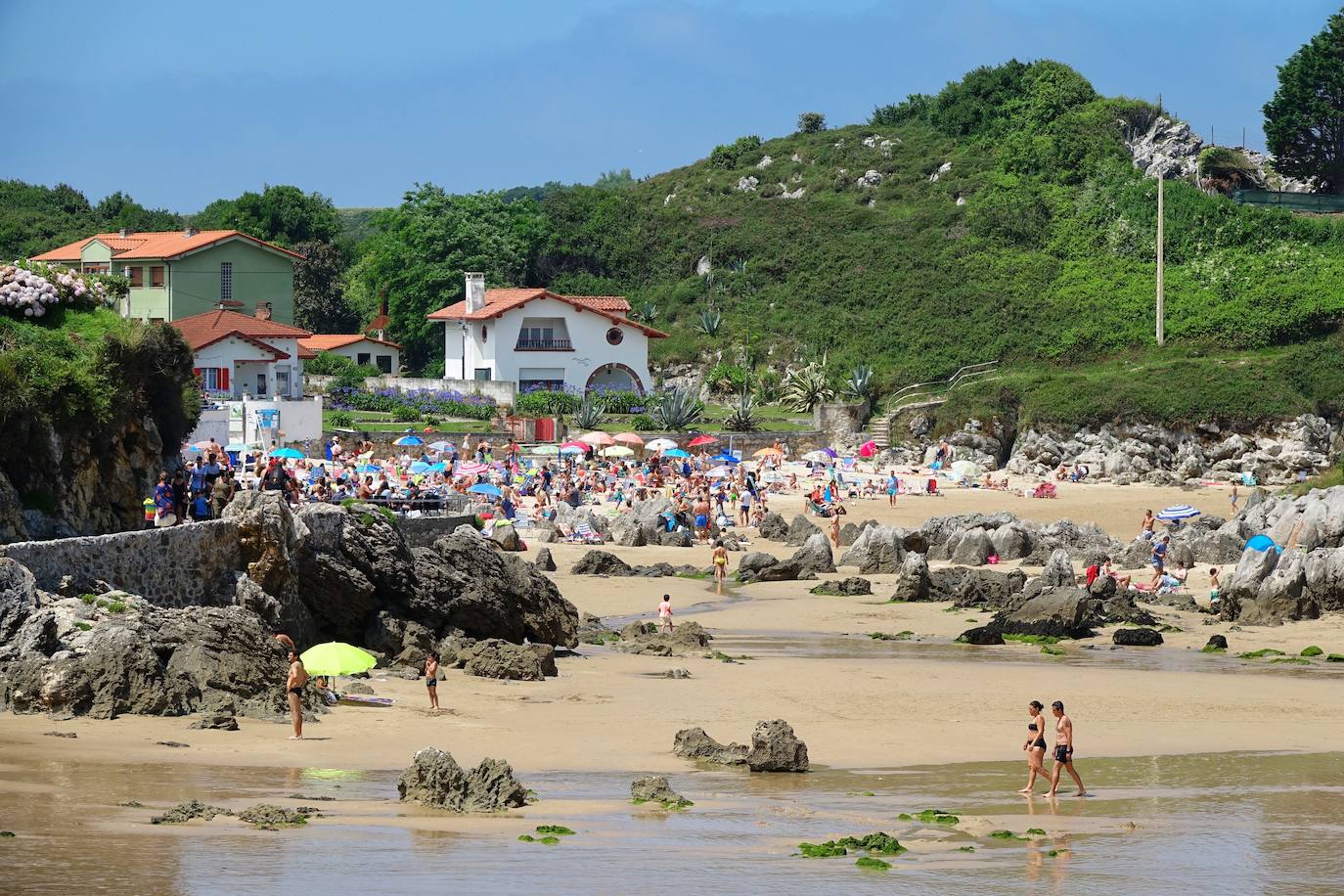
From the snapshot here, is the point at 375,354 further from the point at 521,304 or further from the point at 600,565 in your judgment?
the point at 600,565

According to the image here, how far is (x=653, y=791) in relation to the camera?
42.3 ft

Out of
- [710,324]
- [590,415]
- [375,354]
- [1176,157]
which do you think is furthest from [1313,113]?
[375,354]

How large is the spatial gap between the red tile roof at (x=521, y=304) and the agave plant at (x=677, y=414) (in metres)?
8.10

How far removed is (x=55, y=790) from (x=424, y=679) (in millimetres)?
7052

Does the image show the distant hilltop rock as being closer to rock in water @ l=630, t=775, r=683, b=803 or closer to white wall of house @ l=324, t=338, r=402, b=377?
white wall of house @ l=324, t=338, r=402, b=377

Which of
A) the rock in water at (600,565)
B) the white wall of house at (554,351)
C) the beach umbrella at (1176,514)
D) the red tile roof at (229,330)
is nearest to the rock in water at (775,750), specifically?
the rock in water at (600,565)

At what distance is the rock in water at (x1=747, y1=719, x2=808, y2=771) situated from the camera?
574 inches

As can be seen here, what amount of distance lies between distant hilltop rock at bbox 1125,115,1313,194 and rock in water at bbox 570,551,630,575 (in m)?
43.7

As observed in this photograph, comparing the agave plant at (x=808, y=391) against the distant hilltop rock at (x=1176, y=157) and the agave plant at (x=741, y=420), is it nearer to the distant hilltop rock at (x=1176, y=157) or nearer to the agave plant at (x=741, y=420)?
the agave plant at (x=741, y=420)

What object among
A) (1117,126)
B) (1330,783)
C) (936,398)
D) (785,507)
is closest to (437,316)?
(936,398)

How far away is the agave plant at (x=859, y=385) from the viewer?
5484cm

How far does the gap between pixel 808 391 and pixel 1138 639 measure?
3216 cm

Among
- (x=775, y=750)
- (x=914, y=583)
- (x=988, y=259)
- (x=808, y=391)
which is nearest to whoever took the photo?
(x=775, y=750)

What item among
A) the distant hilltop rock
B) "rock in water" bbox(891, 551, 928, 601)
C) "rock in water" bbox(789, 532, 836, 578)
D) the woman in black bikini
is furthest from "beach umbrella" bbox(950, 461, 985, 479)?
the woman in black bikini
